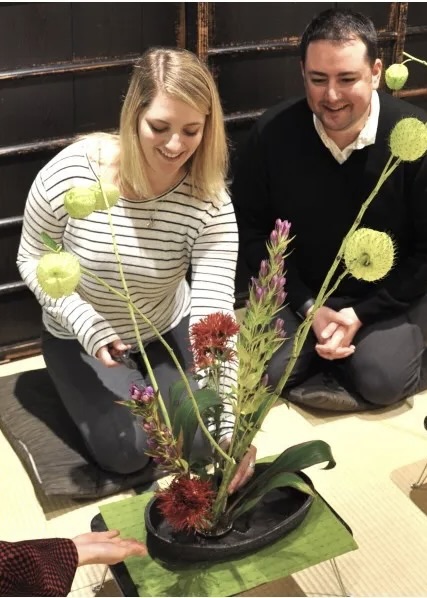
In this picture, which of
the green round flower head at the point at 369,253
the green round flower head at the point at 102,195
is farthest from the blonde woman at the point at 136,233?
the green round flower head at the point at 369,253

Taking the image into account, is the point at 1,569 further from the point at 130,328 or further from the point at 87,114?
the point at 87,114

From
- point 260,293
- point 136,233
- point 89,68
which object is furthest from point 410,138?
point 89,68

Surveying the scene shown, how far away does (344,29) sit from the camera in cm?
183

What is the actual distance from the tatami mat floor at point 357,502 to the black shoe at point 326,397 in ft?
0.08

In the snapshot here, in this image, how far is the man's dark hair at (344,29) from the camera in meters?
1.83

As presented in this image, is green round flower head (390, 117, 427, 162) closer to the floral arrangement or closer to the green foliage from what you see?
the floral arrangement

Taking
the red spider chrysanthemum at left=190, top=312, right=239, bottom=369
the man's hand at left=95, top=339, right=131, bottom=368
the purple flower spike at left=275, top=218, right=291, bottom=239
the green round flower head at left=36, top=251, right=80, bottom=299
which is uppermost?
the purple flower spike at left=275, top=218, right=291, bottom=239

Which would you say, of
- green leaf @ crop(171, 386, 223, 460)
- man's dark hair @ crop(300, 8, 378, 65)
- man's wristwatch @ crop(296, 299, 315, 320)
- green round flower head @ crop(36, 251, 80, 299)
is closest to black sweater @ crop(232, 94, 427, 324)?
man's wristwatch @ crop(296, 299, 315, 320)

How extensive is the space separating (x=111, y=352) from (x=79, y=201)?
77 cm

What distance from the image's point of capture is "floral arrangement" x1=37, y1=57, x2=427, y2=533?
3.46 ft

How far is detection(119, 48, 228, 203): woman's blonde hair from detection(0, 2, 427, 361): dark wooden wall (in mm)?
420

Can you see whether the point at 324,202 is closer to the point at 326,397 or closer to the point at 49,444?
the point at 326,397

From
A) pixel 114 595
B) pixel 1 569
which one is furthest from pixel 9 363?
pixel 1 569

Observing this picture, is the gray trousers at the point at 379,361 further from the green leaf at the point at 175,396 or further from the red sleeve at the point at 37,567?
the red sleeve at the point at 37,567
